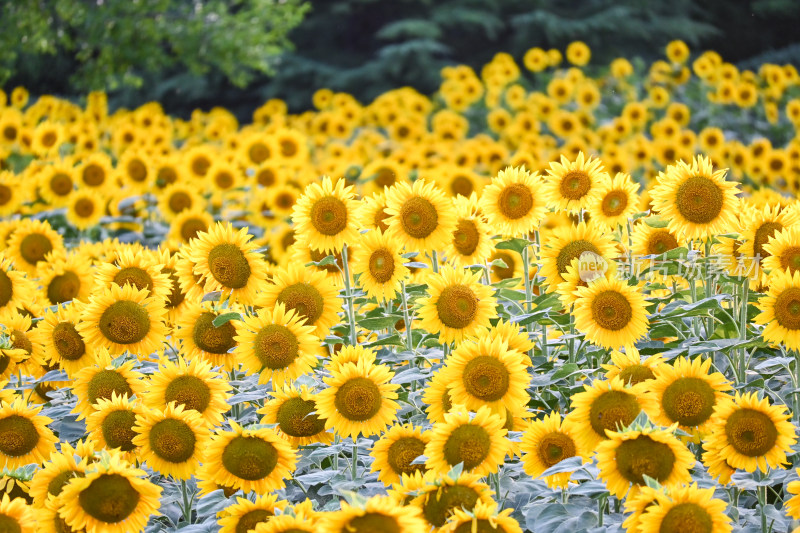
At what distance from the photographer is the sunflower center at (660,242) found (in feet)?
11.6

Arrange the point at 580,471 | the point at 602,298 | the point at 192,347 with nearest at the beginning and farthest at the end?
the point at 580,471
the point at 602,298
the point at 192,347

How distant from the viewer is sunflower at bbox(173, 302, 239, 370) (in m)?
3.15

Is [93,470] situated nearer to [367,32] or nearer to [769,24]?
[367,32]

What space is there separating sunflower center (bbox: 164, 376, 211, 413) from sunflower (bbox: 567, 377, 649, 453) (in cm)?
112

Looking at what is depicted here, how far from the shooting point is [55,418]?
10.8 ft

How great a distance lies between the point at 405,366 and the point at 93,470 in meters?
1.62

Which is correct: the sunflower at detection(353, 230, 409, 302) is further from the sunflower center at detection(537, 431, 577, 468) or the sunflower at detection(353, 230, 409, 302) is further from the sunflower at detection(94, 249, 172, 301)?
the sunflower center at detection(537, 431, 577, 468)

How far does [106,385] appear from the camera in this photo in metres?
2.96

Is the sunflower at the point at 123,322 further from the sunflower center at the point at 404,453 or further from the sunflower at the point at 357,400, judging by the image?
the sunflower center at the point at 404,453

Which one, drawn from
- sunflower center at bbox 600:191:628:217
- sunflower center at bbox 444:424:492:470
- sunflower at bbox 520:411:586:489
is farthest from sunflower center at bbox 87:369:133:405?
sunflower center at bbox 600:191:628:217

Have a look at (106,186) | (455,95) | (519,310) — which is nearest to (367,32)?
(455,95)

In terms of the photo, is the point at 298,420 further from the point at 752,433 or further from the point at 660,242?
the point at 660,242

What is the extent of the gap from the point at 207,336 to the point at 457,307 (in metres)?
0.88

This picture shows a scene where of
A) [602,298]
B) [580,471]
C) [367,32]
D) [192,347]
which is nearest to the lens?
[580,471]
